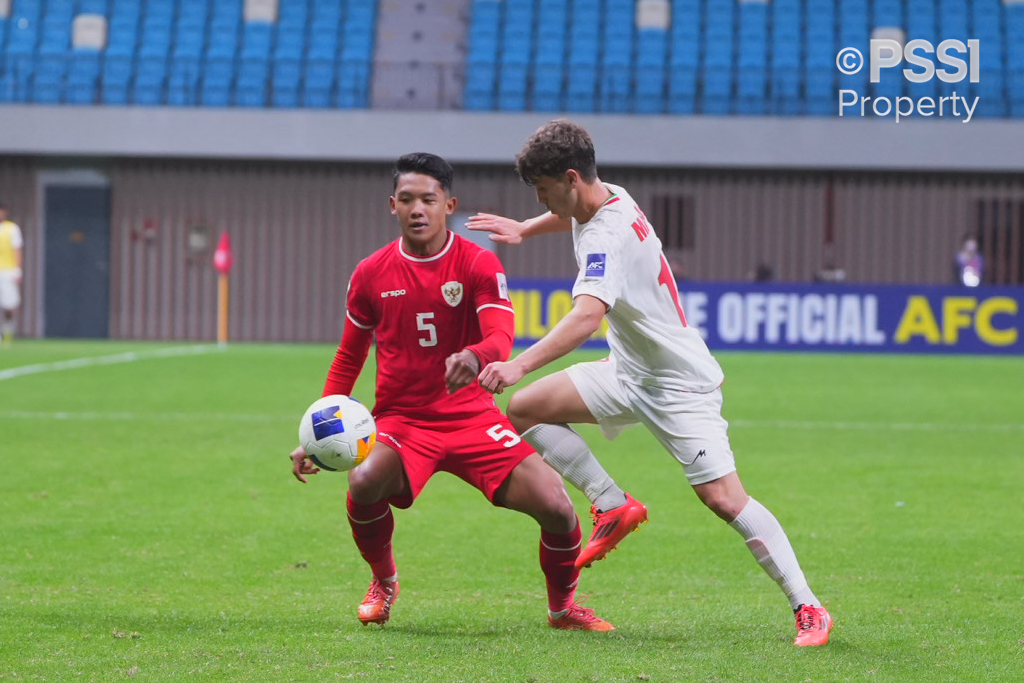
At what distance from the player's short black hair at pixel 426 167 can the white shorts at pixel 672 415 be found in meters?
0.94

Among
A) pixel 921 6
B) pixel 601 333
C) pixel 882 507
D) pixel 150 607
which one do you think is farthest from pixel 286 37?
pixel 150 607

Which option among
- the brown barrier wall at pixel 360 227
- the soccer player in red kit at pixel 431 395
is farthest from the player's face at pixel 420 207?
the brown barrier wall at pixel 360 227

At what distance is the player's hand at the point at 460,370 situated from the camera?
4.10 metres

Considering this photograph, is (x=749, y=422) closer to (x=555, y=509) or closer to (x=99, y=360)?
(x=555, y=509)

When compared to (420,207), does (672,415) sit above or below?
below

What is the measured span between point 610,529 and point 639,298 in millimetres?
902

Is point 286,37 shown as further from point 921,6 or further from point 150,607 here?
point 150,607

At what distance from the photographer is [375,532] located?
16.4 feet

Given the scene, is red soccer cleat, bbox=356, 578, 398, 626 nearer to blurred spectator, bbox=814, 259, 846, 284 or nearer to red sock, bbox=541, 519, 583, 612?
red sock, bbox=541, 519, 583, 612

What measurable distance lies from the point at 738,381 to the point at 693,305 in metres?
5.03

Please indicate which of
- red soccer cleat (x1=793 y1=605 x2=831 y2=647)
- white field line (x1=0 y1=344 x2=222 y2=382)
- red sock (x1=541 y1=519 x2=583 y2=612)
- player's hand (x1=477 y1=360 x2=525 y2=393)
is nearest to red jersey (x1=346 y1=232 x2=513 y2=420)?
red sock (x1=541 y1=519 x2=583 y2=612)

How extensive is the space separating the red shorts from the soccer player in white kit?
272 millimetres

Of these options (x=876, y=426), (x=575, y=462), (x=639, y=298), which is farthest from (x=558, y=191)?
(x=876, y=426)

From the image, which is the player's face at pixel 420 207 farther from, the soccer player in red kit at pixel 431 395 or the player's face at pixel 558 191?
the player's face at pixel 558 191
